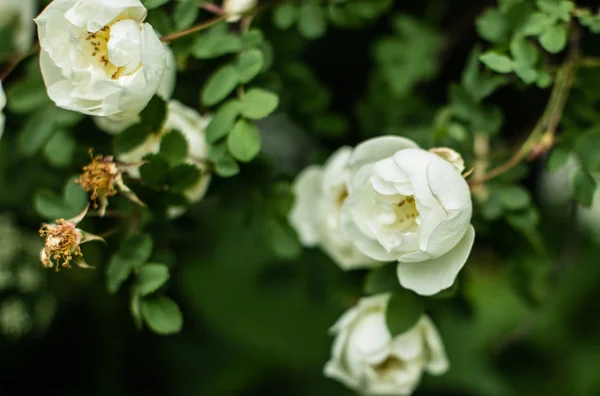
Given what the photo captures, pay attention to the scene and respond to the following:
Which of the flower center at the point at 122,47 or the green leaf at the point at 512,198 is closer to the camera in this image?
the flower center at the point at 122,47

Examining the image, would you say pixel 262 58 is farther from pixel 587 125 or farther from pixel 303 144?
pixel 303 144

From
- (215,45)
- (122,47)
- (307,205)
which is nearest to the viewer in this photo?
(122,47)

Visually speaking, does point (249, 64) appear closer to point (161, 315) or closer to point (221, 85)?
point (221, 85)

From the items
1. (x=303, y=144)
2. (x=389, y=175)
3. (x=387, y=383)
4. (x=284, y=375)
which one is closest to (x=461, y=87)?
(x=389, y=175)

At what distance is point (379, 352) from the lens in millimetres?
613

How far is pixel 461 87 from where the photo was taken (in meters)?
0.65

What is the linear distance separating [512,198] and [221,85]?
0.29 metres

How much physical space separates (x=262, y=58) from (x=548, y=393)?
899 mm

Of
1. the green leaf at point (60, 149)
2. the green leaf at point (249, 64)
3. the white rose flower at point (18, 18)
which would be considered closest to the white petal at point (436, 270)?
the green leaf at point (249, 64)

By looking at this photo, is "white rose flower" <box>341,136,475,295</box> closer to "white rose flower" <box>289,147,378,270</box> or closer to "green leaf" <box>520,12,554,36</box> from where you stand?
"white rose flower" <box>289,147,378,270</box>

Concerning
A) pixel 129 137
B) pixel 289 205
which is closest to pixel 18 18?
pixel 129 137

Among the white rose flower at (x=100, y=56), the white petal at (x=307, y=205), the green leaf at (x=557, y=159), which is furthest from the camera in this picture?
the white petal at (x=307, y=205)

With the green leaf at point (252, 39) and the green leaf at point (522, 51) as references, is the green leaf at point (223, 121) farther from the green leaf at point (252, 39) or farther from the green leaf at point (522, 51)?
the green leaf at point (522, 51)

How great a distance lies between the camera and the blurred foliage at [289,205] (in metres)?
0.59
